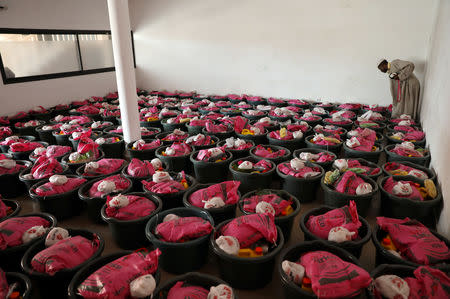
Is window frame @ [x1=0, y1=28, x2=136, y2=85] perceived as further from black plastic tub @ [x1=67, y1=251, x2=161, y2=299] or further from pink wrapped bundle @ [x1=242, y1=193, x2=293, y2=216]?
pink wrapped bundle @ [x1=242, y1=193, x2=293, y2=216]

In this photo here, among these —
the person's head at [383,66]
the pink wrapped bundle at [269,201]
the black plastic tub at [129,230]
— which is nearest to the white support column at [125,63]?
the black plastic tub at [129,230]

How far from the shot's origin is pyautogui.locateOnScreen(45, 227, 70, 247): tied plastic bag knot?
1767 mm

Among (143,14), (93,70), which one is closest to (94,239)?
(93,70)

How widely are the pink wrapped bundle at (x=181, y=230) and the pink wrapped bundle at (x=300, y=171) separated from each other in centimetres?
111

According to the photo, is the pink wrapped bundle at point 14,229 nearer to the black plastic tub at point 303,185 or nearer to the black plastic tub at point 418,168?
the black plastic tub at point 303,185

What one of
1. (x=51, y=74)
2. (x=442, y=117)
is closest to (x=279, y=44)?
(x=442, y=117)

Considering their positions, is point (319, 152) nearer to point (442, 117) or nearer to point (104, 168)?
point (442, 117)

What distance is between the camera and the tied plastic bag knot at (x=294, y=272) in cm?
149

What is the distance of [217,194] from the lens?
223cm

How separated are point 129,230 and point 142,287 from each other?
0.75 meters

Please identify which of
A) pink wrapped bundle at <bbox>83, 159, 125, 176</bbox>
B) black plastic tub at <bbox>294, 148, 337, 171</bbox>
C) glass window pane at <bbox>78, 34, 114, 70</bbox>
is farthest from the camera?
glass window pane at <bbox>78, 34, 114, 70</bbox>

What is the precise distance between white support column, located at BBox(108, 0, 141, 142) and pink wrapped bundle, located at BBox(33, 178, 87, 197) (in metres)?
1.18

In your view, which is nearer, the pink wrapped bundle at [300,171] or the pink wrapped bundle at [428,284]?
the pink wrapped bundle at [428,284]

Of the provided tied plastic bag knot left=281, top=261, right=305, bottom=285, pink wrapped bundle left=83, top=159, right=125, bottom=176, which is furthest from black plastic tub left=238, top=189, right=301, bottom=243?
pink wrapped bundle left=83, top=159, right=125, bottom=176
